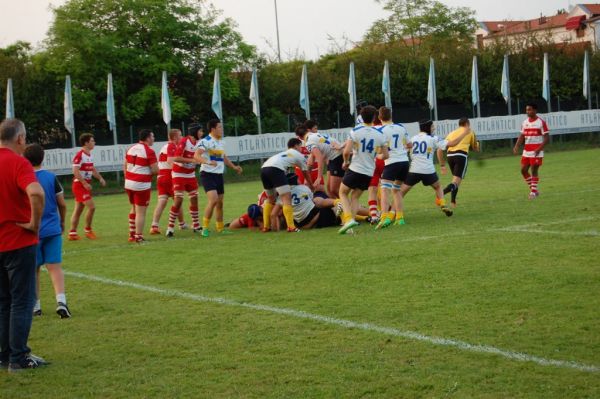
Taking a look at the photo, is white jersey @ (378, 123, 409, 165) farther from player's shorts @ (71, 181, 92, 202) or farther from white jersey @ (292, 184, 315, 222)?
player's shorts @ (71, 181, 92, 202)

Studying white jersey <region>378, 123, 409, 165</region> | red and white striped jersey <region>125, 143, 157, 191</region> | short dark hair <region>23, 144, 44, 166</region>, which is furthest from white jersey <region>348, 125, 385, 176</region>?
short dark hair <region>23, 144, 44, 166</region>

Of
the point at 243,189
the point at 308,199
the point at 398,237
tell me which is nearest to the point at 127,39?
the point at 243,189

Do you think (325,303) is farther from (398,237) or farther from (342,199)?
(342,199)

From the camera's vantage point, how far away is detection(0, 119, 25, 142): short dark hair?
22.0 ft

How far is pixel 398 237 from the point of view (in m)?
13.3

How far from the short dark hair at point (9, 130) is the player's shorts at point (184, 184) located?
9.30m

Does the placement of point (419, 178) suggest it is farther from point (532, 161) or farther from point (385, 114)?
point (532, 161)

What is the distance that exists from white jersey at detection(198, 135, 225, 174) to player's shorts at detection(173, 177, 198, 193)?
0.64 meters

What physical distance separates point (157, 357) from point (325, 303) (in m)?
2.22

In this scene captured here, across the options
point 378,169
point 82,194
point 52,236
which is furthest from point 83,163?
point 52,236

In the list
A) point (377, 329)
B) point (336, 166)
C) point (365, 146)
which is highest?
point (365, 146)

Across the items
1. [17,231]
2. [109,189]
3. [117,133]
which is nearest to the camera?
[17,231]

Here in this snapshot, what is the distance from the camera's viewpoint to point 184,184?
635 inches

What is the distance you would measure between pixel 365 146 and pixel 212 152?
9.63 feet
